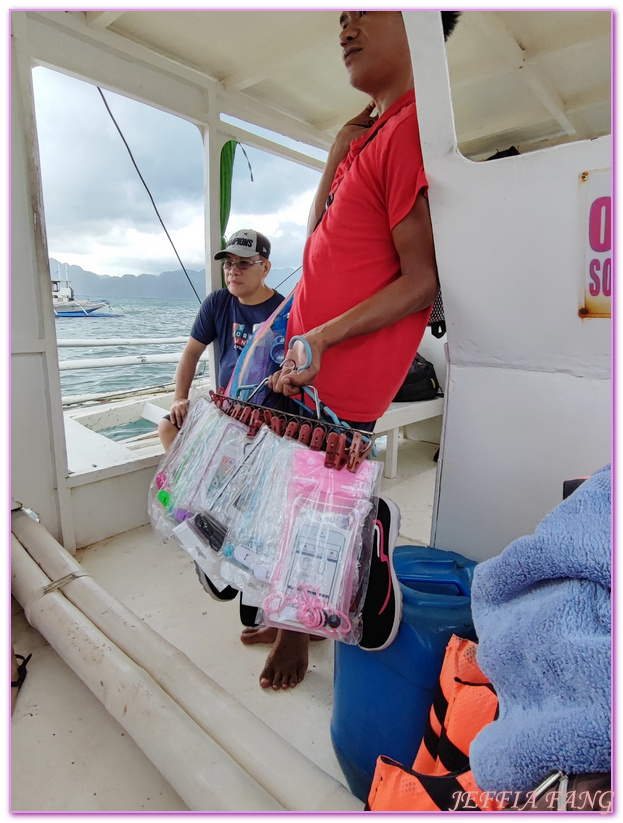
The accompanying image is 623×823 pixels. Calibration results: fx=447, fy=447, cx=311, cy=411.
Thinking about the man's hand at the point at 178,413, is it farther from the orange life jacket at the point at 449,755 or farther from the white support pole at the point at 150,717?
the orange life jacket at the point at 449,755

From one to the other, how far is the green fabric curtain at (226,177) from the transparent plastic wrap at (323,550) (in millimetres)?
1968

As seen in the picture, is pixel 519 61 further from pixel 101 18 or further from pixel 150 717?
pixel 150 717

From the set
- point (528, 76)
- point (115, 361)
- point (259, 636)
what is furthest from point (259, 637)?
point (115, 361)

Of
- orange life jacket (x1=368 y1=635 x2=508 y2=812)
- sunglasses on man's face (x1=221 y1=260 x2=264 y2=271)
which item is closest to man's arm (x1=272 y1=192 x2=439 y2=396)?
orange life jacket (x1=368 y1=635 x2=508 y2=812)

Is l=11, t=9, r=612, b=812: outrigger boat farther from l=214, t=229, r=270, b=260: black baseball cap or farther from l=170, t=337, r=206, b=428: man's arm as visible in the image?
l=170, t=337, r=206, b=428: man's arm

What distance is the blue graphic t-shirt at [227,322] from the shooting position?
2252 mm

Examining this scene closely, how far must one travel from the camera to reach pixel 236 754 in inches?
32.5

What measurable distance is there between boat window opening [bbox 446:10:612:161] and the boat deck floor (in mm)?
2278

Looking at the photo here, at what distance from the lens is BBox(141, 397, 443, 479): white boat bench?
2.55m

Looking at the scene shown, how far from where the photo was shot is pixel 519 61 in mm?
1898

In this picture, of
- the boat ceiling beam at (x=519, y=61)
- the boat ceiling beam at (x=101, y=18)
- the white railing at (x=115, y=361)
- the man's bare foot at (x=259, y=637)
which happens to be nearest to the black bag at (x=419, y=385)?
the white railing at (x=115, y=361)

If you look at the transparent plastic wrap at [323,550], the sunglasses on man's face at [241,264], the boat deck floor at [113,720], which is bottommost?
the boat deck floor at [113,720]

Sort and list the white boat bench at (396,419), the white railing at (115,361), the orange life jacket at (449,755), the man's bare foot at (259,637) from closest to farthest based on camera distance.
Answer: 1. the orange life jacket at (449,755)
2. the man's bare foot at (259,637)
3. the white boat bench at (396,419)
4. the white railing at (115,361)

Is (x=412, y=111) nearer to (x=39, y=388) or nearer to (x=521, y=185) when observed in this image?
(x=521, y=185)
